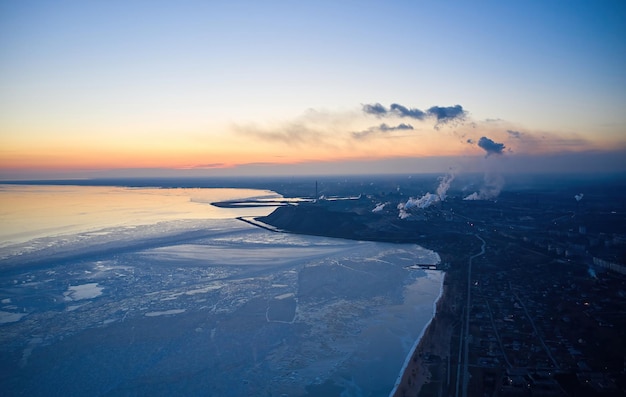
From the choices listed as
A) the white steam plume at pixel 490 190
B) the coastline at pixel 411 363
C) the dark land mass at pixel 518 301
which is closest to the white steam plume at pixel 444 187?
the white steam plume at pixel 490 190

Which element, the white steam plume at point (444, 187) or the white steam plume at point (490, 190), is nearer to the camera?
the white steam plume at point (444, 187)

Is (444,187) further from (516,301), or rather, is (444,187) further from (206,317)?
(206,317)

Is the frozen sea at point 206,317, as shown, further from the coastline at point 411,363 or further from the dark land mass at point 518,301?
the dark land mass at point 518,301

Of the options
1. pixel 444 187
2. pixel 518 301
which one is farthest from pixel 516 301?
pixel 444 187

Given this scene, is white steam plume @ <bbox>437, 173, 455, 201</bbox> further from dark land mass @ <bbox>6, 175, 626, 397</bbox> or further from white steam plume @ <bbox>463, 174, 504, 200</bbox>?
dark land mass @ <bbox>6, 175, 626, 397</bbox>

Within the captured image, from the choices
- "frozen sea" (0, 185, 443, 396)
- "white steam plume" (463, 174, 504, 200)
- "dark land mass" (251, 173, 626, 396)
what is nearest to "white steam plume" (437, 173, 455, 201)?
"white steam plume" (463, 174, 504, 200)

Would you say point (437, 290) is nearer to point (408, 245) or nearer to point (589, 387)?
point (589, 387)

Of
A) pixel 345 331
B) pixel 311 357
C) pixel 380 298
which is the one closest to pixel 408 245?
Answer: pixel 380 298
